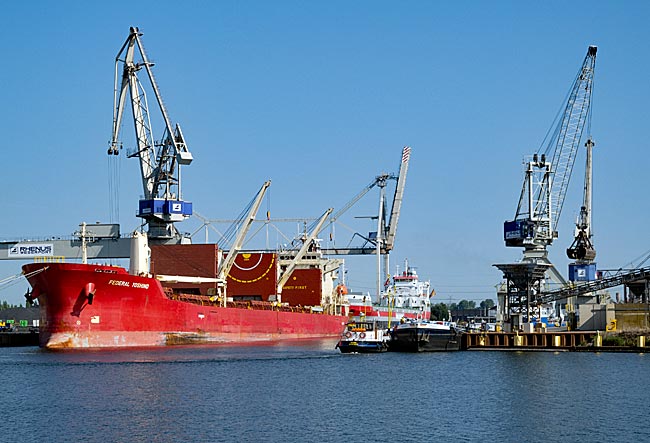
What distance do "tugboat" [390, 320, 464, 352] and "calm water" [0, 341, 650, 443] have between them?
267 inches

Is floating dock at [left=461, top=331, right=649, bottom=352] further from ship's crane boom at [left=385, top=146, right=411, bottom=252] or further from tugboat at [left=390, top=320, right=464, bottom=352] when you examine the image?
ship's crane boom at [left=385, top=146, right=411, bottom=252]

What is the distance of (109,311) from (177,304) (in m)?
7.57

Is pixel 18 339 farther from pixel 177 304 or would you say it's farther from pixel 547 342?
pixel 547 342

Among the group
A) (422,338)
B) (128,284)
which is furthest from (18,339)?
(422,338)

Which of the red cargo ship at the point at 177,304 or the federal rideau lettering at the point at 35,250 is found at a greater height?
the federal rideau lettering at the point at 35,250

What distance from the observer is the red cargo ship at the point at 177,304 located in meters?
58.4

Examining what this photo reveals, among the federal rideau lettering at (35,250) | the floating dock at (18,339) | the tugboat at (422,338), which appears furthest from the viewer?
the federal rideau lettering at (35,250)

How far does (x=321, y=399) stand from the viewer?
3684 centimetres

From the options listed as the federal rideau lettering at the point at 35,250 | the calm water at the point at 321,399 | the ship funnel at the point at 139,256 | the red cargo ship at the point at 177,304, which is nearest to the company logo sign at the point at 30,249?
the federal rideau lettering at the point at 35,250

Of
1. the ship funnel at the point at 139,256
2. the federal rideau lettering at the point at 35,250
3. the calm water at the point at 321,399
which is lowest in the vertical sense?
the calm water at the point at 321,399

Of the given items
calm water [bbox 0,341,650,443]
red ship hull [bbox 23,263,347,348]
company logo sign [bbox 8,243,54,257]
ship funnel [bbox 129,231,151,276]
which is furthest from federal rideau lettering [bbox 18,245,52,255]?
calm water [bbox 0,341,650,443]

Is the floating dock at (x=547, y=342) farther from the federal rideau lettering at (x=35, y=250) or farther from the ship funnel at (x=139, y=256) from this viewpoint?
the federal rideau lettering at (x=35, y=250)

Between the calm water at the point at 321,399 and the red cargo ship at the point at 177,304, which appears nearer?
the calm water at the point at 321,399

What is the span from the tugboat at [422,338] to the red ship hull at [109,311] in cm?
1508
